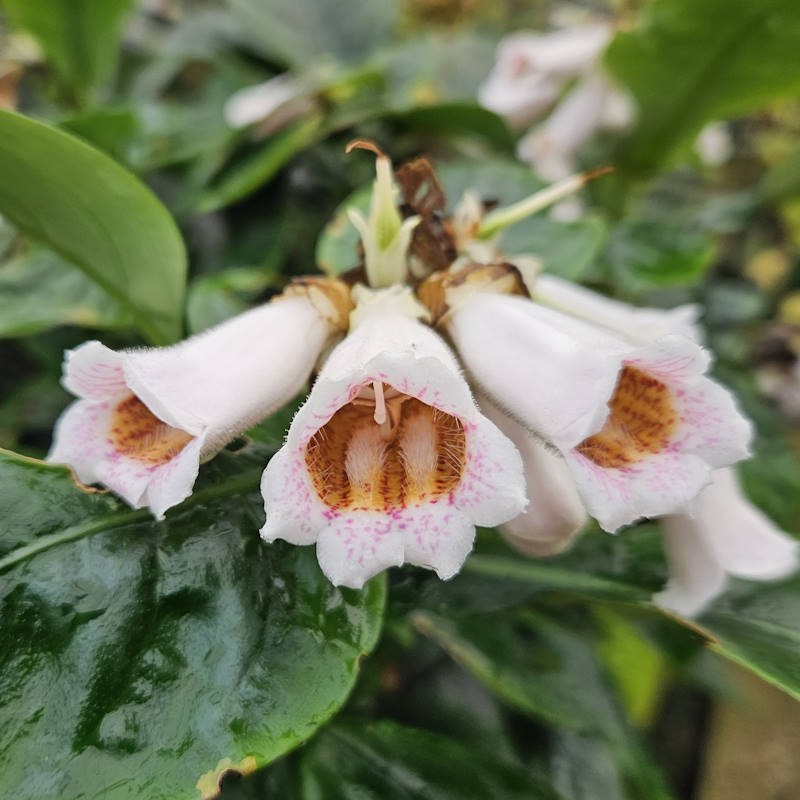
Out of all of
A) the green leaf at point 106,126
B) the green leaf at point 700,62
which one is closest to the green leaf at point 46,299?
the green leaf at point 106,126

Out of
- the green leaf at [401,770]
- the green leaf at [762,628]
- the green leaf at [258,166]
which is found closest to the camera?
the green leaf at [762,628]

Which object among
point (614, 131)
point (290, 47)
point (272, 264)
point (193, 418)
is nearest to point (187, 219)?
point (272, 264)

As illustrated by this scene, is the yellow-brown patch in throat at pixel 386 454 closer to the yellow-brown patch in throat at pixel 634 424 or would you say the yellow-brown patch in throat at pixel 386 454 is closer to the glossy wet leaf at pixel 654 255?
the yellow-brown patch in throat at pixel 634 424

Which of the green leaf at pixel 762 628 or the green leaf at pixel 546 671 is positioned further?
the green leaf at pixel 546 671

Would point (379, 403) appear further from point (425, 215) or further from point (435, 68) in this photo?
point (435, 68)

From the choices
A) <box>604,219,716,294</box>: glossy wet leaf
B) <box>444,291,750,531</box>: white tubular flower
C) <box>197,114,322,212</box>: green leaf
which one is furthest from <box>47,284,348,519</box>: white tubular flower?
<box>604,219,716,294</box>: glossy wet leaf

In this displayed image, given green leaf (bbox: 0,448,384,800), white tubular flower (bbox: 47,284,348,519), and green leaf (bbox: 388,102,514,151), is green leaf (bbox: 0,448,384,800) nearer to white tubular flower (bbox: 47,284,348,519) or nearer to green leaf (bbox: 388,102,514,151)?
white tubular flower (bbox: 47,284,348,519)

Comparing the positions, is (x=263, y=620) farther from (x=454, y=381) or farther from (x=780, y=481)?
(x=780, y=481)
